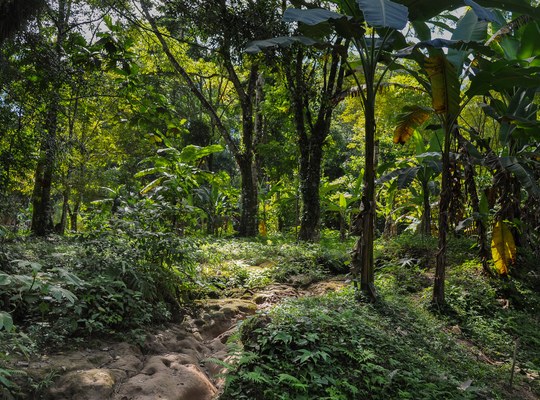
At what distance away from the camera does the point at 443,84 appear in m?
5.36

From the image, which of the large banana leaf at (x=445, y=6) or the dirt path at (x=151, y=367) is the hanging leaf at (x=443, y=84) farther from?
the dirt path at (x=151, y=367)

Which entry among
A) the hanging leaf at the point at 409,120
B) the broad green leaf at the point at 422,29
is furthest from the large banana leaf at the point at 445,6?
the hanging leaf at the point at 409,120

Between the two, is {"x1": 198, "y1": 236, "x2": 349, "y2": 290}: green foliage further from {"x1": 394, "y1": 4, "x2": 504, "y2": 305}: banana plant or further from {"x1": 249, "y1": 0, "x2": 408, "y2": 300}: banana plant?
{"x1": 394, "y1": 4, "x2": 504, "y2": 305}: banana plant

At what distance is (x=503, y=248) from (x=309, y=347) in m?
4.47

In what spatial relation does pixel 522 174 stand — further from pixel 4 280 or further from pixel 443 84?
pixel 4 280

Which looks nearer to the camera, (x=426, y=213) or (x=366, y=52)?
(x=366, y=52)

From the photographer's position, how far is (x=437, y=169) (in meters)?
7.77

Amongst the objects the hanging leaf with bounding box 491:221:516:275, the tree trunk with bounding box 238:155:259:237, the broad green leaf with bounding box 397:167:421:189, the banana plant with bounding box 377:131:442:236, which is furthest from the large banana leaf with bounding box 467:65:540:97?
the tree trunk with bounding box 238:155:259:237

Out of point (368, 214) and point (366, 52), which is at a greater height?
point (366, 52)

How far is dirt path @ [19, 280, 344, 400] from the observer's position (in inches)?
116

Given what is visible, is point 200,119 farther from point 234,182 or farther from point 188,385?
point 188,385

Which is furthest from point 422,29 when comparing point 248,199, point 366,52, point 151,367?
point 248,199

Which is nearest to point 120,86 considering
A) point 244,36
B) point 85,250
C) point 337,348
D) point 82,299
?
point 244,36

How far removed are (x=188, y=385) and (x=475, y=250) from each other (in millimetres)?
6998
